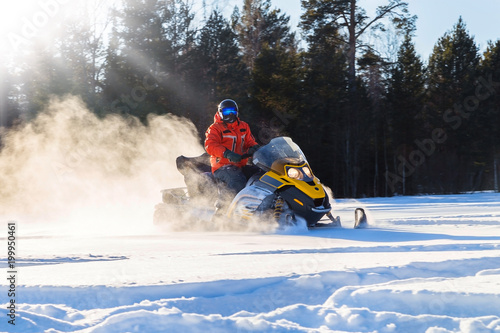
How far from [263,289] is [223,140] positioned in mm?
4084

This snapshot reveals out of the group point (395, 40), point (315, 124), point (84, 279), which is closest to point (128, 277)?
point (84, 279)

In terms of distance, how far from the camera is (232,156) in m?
6.57

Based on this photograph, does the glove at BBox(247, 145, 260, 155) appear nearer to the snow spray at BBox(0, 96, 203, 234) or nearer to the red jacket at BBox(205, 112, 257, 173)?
the red jacket at BBox(205, 112, 257, 173)

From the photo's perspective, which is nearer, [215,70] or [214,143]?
[214,143]

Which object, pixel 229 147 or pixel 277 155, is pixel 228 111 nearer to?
pixel 229 147

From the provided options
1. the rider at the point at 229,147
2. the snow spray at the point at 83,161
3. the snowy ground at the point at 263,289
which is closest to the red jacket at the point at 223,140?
the rider at the point at 229,147

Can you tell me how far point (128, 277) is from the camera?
11.0 feet

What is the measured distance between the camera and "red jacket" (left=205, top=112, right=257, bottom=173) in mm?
6905

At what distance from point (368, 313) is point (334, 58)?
25.3m

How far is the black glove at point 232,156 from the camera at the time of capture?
655 centimetres

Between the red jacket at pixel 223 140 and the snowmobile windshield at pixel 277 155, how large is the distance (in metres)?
0.50

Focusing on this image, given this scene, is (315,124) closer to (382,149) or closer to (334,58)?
(334,58)

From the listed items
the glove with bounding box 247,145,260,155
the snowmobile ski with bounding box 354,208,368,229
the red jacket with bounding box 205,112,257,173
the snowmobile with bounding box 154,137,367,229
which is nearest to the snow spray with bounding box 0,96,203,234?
the red jacket with bounding box 205,112,257,173

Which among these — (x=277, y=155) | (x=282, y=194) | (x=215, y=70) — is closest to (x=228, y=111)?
(x=277, y=155)
